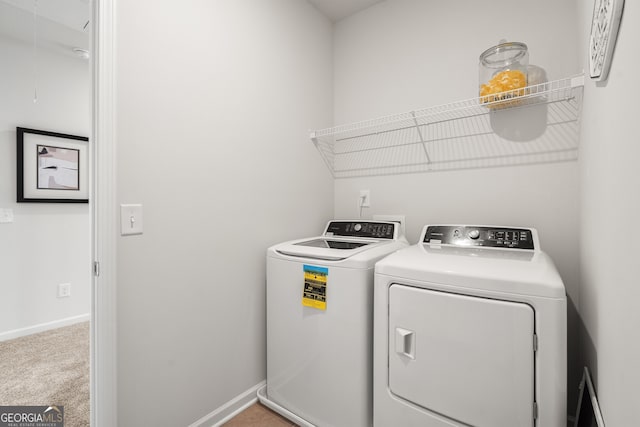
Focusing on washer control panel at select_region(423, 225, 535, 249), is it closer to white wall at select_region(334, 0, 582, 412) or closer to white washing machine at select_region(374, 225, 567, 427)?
white washing machine at select_region(374, 225, 567, 427)

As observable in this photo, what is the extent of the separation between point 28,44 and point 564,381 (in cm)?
445

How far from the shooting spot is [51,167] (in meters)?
2.86

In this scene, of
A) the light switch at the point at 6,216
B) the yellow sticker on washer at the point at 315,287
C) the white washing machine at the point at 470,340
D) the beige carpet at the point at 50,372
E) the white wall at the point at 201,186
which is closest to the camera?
the white washing machine at the point at 470,340

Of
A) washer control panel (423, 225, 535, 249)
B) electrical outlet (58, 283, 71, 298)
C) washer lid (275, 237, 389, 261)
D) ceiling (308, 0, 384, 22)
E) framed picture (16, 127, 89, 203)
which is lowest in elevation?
electrical outlet (58, 283, 71, 298)

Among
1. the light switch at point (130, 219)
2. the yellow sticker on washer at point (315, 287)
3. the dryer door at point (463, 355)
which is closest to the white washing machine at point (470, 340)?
the dryer door at point (463, 355)

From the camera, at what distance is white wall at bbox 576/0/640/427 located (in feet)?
1.80

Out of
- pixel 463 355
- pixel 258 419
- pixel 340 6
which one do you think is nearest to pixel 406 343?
pixel 463 355

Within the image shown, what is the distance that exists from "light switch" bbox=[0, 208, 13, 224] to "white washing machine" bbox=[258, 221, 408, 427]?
2646 mm

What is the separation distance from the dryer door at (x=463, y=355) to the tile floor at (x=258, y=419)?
733 millimetres

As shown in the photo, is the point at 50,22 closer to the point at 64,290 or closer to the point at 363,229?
the point at 64,290

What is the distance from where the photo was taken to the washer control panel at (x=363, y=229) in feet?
6.13

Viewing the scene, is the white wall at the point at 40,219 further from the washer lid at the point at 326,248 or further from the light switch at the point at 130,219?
the washer lid at the point at 326,248

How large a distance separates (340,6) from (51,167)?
3.06 metres

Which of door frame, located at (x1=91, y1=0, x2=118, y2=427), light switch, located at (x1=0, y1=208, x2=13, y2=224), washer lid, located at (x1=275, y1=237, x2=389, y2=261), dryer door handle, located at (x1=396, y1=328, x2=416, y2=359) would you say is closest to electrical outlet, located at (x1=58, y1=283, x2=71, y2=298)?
light switch, located at (x1=0, y1=208, x2=13, y2=224)
